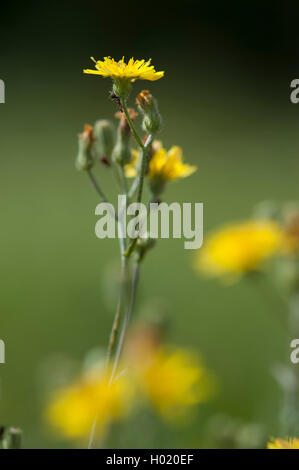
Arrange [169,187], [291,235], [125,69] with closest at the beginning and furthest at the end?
[125,69] → [291,235] → [169,187]

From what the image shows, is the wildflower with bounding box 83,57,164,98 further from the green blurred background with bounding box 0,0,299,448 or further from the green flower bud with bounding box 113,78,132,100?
the green blurred background with bounding box 0,0,299,448

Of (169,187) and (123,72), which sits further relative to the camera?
(169,187)

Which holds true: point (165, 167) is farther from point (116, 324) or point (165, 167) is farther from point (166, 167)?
point (116, 324)

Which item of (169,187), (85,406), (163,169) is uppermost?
(169,187)

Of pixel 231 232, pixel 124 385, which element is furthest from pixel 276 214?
pixel 124 385

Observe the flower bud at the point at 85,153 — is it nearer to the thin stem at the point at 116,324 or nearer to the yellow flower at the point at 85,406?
the thin stem at the point at 116,324

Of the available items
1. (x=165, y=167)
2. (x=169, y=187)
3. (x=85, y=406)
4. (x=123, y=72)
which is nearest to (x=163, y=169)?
(x=165, y=167)

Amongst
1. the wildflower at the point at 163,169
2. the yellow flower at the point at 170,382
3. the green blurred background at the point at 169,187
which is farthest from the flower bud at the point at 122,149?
the yellow flower at the point at 170,382

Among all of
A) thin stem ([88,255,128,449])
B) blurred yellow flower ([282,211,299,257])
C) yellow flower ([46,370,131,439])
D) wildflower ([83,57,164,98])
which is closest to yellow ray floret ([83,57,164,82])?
wildflower ([83,57,164,98])
